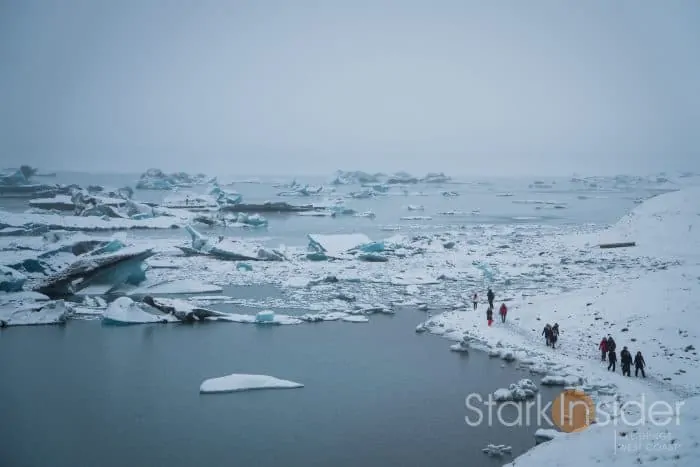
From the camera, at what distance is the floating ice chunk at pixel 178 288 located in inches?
768

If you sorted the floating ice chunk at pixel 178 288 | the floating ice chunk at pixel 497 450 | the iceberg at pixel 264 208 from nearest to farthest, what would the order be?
the floating ice chunk at pixel 497 450 < the floating ice chunk at pixel 178 288 < the iceberg at pixel 264 208

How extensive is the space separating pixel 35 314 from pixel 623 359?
46.4ft

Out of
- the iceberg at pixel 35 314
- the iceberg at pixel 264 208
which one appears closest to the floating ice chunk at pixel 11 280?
the iceberg at pixel 35 314

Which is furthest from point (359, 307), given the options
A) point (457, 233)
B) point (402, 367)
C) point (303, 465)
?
point (457, 233)

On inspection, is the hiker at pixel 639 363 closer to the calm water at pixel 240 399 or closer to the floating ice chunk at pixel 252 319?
the calm water at pixel 240 399

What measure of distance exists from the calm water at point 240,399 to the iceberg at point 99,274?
3.38m

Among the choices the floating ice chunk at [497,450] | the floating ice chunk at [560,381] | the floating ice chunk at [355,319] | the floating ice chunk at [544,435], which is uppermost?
the floating ice chunk at [355,319]

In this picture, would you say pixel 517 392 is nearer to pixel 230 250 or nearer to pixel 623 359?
pixel 623 359

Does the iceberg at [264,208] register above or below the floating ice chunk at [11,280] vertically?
above

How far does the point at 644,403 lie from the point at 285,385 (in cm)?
618

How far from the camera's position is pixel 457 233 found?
35438 millimetres

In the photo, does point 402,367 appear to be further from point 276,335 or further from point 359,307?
point 359,307

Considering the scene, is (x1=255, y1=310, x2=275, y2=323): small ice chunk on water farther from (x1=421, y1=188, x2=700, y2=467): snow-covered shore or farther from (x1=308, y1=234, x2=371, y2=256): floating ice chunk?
(x1=308, y1=234, x2=371, y2=256): floating ice chunk

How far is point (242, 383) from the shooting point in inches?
455
